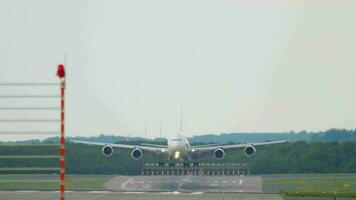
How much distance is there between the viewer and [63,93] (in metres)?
15.6

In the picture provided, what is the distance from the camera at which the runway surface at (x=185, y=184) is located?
56469 mm

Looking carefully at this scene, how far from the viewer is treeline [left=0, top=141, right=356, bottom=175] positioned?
3036 inches

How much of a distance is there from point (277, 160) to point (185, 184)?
2006cm

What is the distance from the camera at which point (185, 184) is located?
204 ft

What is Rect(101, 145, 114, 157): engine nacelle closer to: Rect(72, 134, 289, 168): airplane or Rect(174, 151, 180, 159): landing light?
Rect(72, 134, 289, 168): airplane

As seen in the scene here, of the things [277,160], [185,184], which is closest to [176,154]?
[277,160]

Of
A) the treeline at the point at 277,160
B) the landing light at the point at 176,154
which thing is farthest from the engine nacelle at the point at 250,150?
the landing light at the point at 176,154

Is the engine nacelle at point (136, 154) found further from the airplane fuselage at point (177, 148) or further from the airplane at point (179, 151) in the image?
the airplane fuselage at point (177, 148)

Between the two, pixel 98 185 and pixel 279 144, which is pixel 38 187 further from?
pixel 279 144

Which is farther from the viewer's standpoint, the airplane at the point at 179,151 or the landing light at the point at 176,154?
the landing light at the point at 176,154

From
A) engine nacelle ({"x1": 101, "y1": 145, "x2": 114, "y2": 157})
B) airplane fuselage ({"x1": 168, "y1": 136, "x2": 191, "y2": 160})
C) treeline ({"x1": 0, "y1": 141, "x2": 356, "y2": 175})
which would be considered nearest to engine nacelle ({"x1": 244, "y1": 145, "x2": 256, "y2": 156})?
treeline ({"x1": 0, "y1": 141, "x2": 356, "y2": 175})

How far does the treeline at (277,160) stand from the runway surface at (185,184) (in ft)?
29.0

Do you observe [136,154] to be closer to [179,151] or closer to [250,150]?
[179,151]

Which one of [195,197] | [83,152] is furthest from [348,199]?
[83,152]
